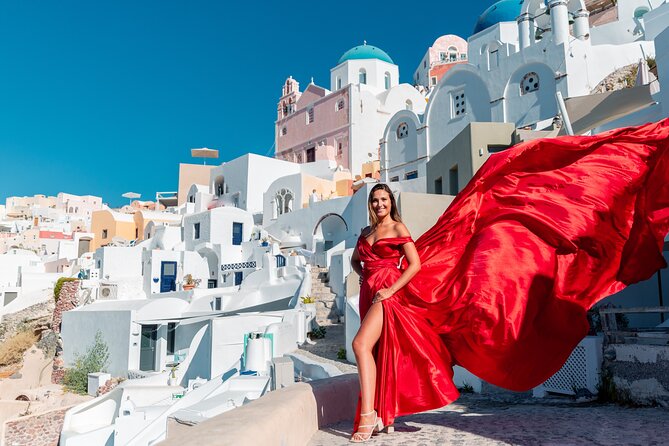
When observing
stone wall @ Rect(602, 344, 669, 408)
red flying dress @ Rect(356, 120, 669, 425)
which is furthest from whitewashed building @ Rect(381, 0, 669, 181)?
red flying dress @ Rect(356, 120, 669, 425)

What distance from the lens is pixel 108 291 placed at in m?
27.4

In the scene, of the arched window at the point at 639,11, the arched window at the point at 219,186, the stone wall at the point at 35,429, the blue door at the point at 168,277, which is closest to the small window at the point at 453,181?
the stone wall at the point at 35,429

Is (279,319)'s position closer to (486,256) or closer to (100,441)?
(100,441)

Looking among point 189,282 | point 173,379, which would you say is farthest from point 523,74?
point 173,379

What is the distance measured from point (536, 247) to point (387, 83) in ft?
155

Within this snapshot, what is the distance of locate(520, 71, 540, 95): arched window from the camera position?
25.0m

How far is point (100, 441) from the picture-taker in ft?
43.0

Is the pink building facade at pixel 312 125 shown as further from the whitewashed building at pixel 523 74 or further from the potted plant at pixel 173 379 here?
the potted plant at pixel 173 379

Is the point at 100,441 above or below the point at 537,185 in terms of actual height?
below

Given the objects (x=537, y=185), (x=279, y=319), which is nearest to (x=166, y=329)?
(x=279, y=319)

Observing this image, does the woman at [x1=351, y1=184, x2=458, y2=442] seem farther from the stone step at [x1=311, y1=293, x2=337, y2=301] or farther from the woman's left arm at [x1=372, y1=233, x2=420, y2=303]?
the stone step at [x1=311, y1=293, x2=337, y2=301]

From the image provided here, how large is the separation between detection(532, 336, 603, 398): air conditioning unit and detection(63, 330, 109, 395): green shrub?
1889 cm

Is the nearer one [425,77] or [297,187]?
[297,187]

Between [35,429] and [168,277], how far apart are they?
47.3ft
